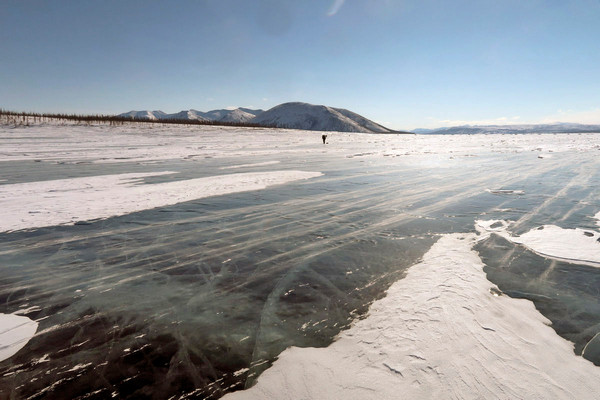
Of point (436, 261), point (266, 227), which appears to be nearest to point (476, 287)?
point (436, 261)

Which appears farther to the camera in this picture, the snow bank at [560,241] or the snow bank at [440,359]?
the snow bank at [560,241]

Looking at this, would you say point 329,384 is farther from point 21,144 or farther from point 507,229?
point 21,144

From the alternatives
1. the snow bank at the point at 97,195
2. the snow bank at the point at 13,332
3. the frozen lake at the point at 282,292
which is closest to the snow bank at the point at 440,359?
the frozen lake at the point at 282,292

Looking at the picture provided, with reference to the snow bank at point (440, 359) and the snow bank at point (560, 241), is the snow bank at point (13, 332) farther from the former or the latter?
the snow bank at point (560, 241)

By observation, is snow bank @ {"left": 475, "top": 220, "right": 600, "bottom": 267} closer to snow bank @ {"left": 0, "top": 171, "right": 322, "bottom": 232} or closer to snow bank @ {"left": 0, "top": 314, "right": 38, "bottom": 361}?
snow bank @ {"left": 0, "top": 314, "right": 38, "bottom": 361}

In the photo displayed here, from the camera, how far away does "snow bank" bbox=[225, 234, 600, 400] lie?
1.80 meters

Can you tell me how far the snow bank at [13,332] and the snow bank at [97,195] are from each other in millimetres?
3196

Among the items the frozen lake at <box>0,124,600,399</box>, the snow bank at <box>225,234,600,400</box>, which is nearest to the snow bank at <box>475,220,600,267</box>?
the frozen lake at <box>0,124,600,399</box>

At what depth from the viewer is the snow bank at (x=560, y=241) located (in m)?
3.85

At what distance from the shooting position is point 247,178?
31.8ft

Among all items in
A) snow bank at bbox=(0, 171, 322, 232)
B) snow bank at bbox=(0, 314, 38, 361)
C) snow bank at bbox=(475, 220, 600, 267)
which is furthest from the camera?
snow bank at bbox=(0, 171, 322, 232)

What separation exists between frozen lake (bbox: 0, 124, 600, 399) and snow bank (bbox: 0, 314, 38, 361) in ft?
0.14

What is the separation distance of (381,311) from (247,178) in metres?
7.65

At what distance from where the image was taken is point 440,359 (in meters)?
2.03
